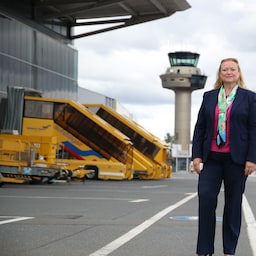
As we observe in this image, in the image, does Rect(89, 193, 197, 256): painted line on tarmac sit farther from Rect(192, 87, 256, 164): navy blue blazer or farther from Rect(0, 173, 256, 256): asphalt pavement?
Rect(192, 87, 256, 164): navy blue blazer

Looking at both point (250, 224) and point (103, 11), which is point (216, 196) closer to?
point (250, 224)

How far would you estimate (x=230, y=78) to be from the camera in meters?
6.68

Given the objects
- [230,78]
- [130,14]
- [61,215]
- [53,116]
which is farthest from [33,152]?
[130,14]

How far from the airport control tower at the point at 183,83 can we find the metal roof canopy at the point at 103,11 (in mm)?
65259

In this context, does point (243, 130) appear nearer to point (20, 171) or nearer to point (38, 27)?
point (20, 171)

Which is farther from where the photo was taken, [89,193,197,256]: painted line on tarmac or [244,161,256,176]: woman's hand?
[89,193,197,256]: painted line on tarmac

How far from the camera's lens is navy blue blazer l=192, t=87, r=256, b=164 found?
21.3 feet

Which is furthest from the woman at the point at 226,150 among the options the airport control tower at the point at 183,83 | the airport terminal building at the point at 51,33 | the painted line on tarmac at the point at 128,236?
the airport control tower at the point at 183,83

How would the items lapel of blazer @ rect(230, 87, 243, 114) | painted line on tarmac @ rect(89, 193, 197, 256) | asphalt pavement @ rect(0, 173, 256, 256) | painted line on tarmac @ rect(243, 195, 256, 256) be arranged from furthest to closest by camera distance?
painted line on tarmac @ rect(243, 195, 256, 256)
asphalt pavement @ rect(0, 173, 256, 256)
painted line on tarmac @ rect(89, 193, 197, 256)
lapel of blazer @ rect(230, 87, 243, 114)

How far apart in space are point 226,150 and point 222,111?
366mm

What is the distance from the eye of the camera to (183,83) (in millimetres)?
120625

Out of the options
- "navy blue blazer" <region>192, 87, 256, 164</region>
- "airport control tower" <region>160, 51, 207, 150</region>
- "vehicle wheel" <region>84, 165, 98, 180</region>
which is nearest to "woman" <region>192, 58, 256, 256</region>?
"navy blue blazer" <region>192, 87, 256, 164</region>

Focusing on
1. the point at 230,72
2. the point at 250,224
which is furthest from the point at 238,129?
the point at 250,224

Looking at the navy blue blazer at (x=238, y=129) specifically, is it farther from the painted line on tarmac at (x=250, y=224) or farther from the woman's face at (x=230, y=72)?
the painted line on tarmac at (x=250, y=224)
